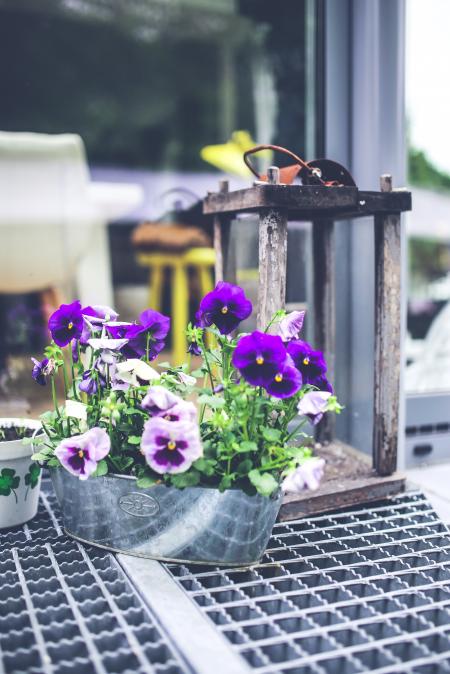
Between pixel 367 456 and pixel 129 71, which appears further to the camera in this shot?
pixel 129 71

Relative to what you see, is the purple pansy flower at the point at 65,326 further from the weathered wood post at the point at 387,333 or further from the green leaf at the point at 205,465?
the weathered wood post at the point at 387,333

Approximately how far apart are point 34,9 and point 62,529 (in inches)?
152

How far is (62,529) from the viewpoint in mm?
1442

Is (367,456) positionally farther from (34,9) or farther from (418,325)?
(34,9)

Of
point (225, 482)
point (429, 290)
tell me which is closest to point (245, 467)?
point (225, 482)

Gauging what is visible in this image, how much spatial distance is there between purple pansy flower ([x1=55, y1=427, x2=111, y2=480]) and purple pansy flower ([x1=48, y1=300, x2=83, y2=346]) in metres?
0.19

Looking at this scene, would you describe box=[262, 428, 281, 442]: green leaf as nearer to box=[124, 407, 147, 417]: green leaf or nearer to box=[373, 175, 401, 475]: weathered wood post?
box=[124, 407, 147, 417]: green leaf

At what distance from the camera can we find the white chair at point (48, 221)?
248cm

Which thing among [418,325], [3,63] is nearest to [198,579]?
[418,325]

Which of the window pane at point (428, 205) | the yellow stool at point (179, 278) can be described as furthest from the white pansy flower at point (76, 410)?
the yellow stool at point (179, 278)

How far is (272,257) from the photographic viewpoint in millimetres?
1408

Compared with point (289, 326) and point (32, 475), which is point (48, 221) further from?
point (289, 326)

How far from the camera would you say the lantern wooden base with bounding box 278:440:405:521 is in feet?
4.98

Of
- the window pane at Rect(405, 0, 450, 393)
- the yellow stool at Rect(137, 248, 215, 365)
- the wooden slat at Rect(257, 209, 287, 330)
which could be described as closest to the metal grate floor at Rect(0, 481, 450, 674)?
the wooden slat at Rect(257, 209, 287, 330)
